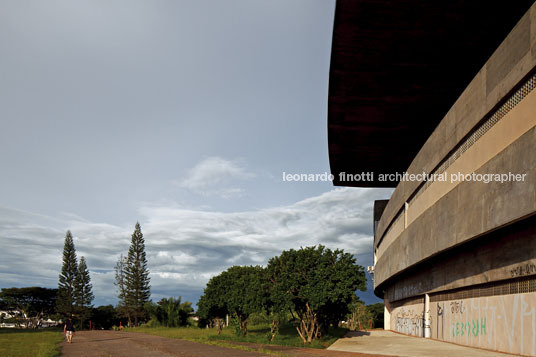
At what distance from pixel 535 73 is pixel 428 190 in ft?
30.6

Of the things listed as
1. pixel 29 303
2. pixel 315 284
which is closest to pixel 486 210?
pixel 315 284

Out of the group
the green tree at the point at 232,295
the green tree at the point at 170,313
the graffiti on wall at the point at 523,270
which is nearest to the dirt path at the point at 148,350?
the green tree at the point at 232,295

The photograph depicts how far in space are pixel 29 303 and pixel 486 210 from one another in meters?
78.6

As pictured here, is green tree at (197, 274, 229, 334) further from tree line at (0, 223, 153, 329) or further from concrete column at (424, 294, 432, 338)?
tree line at (0, 223, 153, 329)

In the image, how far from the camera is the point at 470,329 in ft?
57.5

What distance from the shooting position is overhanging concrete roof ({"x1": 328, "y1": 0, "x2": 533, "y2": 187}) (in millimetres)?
17484

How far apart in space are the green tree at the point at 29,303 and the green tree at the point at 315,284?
65999mm

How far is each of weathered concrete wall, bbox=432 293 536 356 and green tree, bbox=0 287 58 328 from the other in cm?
7121

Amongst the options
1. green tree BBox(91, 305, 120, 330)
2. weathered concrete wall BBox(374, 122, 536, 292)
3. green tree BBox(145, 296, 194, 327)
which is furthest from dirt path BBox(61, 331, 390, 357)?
green tree BBox(91, 305, 120, 330)

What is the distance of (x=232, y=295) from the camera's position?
2809 cm

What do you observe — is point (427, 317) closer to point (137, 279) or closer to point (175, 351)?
point (175, 351)

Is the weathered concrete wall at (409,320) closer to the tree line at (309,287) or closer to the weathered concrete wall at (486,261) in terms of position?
the weathered concrete wall at (486,261)

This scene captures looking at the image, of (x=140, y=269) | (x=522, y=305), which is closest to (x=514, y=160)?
(x=522, y=305)

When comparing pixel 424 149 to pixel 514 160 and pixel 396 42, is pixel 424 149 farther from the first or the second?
pixel 514 160
